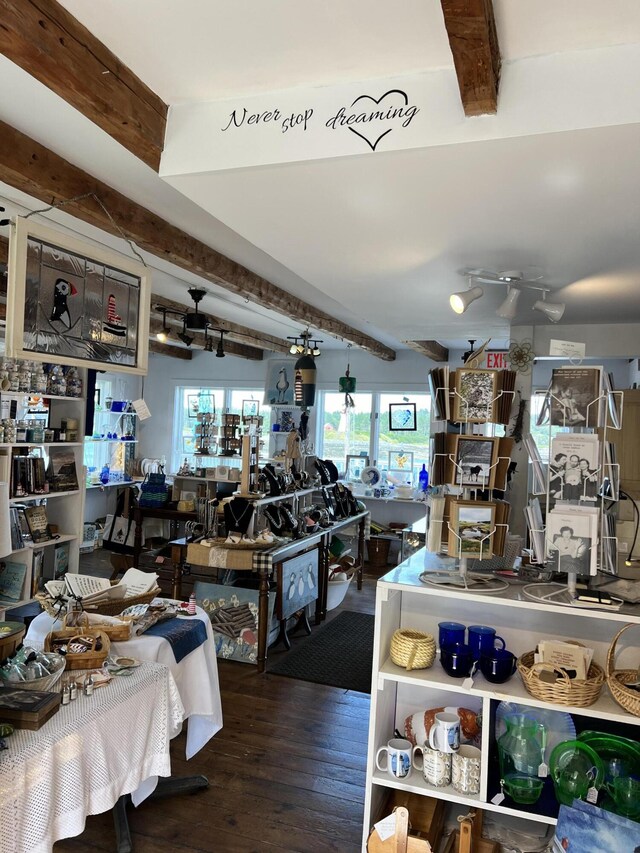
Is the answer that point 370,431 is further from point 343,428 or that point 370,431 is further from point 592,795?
point 592,795

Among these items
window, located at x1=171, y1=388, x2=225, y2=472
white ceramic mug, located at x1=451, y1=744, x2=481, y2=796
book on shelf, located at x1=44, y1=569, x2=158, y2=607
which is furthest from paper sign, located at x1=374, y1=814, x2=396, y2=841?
window, located at x1=171, y1=388, x2=225, y2=472

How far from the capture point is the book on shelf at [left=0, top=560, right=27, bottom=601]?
191 inches

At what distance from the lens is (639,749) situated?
2248 millimetres

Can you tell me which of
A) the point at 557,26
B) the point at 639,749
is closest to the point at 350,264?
the point at 557,26

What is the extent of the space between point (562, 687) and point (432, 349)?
594 cm

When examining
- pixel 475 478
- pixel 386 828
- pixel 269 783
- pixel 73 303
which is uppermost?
pixel 73 303

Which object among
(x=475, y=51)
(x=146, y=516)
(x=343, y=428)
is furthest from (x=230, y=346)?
(x=475, y=51)

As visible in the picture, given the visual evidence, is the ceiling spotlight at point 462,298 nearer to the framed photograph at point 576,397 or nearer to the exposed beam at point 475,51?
the framed photograph at point 576,397

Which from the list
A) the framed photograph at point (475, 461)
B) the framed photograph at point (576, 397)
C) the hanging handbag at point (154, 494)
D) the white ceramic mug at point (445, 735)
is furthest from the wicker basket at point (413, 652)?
the hanging handbag at point (154, 494)

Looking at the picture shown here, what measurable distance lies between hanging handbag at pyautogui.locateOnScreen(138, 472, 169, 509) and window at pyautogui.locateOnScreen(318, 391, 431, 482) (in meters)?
2.60

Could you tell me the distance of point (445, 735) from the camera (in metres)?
2.34

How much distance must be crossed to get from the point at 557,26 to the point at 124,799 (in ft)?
10.5

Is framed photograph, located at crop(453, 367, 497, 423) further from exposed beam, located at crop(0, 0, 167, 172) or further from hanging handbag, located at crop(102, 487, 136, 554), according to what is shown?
hanging handbag, located at crop(102, 487, 136, 554)

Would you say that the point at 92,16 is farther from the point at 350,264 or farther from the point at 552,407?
the point at 552,407
